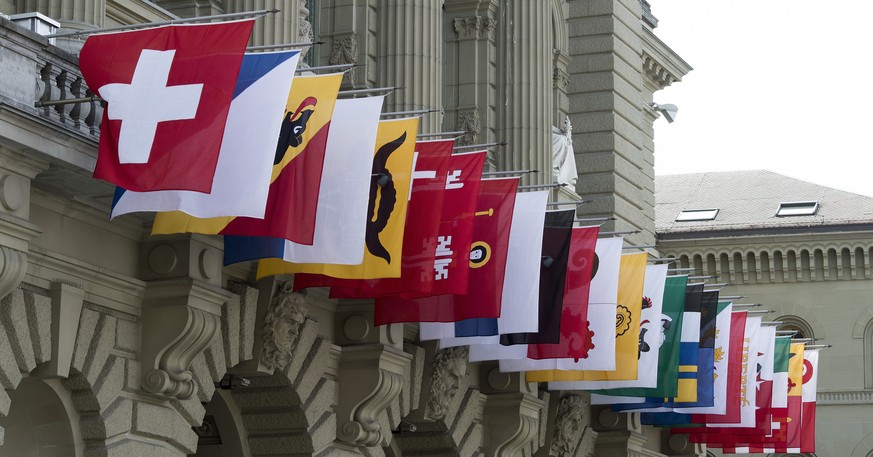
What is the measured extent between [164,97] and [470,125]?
17.0 meters

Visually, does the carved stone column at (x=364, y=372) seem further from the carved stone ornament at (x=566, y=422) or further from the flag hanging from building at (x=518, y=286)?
the carved stone ornament at (x=566, y=422)

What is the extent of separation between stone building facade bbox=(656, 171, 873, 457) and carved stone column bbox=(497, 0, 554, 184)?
105 feet

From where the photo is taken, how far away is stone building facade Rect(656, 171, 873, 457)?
65.2m

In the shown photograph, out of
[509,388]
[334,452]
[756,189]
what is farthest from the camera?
[756,189]

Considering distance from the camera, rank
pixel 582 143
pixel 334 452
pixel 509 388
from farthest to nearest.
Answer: pixel 582 143 → pixel 509 388 → pixel 334 452

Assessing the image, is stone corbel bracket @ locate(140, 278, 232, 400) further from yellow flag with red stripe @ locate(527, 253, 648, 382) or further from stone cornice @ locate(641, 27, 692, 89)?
stone cornice @ locate(641, 27, 692, 89)

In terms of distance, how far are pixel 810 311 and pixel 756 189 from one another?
954cm

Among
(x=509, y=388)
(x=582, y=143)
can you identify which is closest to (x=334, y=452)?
(x=509, y=388)

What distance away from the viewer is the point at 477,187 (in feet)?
82.8

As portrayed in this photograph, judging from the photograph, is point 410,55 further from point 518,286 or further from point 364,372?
point 364,372

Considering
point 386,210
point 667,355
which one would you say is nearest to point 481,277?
point 386,210

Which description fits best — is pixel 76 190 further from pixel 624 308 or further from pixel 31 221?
pixel 624 308

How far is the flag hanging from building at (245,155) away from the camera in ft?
63.4

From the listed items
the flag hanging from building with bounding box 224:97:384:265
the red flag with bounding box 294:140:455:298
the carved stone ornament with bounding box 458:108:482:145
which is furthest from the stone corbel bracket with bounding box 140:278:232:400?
the carved stone ornament with bounding box 458:108:482:145
